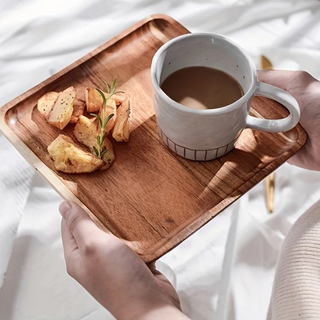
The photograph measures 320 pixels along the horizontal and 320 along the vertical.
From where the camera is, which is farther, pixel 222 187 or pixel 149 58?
pixel 149 58

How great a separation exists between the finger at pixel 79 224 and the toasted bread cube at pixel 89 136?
89 millimetres

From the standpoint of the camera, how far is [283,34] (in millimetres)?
1213

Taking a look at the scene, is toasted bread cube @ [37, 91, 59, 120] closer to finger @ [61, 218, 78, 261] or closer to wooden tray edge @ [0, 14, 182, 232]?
wooden tray edge @ [0, 14, 182, 232]

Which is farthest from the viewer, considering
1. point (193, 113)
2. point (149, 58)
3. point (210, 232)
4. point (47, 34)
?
point (47, 34)

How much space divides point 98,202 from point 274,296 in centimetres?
28

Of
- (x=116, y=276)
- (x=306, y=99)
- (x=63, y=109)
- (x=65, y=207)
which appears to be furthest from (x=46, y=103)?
(x=306, y=99)

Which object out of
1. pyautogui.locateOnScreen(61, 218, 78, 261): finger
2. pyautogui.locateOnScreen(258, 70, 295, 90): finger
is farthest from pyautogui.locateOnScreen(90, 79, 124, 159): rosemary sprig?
pyautogui.locateOnScreen(258, 70, 295, 90): finger

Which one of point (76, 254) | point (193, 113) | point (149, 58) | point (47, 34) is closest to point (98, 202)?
point (76, 254)

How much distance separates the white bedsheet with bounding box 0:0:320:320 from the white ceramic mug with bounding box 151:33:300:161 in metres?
0.29

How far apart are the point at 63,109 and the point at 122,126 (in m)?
0.09

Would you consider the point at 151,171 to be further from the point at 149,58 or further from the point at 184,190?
the point at 149,58

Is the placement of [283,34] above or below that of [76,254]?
below

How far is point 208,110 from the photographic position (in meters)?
0.70

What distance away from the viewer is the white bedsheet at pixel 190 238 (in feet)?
3.17
